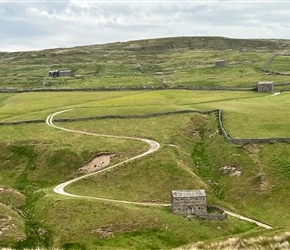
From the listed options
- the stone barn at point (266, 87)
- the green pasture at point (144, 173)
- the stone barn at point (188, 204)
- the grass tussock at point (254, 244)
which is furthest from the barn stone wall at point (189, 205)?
the stone barn at point (266, 87)

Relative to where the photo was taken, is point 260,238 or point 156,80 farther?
point 156,80

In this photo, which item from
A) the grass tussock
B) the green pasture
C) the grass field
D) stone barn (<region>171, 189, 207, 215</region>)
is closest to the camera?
the grass tussock

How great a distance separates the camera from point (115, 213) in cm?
6456

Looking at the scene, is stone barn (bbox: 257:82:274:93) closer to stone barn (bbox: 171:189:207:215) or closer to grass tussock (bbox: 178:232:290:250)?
stone barn (bbox: 171:189:207:215)

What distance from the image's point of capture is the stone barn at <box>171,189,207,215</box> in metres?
65.9

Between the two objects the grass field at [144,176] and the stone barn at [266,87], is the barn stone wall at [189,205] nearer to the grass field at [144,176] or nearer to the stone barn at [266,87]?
the grass field at [144,176]

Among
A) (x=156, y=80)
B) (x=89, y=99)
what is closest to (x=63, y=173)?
(x=89, y=99)

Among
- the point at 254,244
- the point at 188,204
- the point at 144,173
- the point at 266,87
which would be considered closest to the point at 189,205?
the point at 188,204

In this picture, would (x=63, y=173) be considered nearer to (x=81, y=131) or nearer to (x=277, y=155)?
(x=81, y=131)

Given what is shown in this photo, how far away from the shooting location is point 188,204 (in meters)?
66.1

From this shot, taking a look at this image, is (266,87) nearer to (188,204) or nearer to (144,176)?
(144,176)

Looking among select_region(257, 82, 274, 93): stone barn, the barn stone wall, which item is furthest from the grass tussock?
select_region(257, 82, 274, 93): stone barn

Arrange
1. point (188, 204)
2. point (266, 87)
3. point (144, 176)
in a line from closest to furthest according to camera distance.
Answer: point (188, 204) < point (144, 176) < point (266, 87)

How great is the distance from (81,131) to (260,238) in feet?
209
